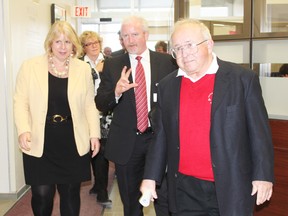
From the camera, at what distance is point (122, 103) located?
258 cm

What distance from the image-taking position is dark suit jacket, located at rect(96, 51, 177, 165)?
8.31 ft

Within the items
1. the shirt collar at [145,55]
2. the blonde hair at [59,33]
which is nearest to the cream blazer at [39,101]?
the blonde hair at [59,33]

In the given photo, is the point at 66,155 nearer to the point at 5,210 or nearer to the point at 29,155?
the point at 29,155

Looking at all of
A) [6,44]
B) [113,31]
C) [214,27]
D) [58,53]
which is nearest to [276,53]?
[214,27]

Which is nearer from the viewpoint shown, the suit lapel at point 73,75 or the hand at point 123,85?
the hand at point 123,85

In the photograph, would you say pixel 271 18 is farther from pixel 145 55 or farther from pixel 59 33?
pixel 59 33

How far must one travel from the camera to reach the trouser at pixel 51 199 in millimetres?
2623

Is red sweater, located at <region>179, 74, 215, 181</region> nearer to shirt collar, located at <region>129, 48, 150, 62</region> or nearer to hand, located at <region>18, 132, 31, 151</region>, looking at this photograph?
shirt collar, located at <region>129, 48, 150, 62</region>

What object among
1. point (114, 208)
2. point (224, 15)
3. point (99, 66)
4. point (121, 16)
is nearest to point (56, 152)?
point (114, 208)

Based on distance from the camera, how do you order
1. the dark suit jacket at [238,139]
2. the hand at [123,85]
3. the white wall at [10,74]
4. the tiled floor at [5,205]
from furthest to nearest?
the white wall at [10,74]
the tiled floor at [5,205]
the hand at [123,85]
the dark suit jacket at [238,139]

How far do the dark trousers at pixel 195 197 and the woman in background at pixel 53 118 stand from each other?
932 mm

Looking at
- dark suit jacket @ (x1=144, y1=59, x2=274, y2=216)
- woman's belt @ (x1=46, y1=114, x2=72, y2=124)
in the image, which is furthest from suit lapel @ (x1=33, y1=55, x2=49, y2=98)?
dark suit jacket @ (x1=144, y1=59, x2=274, y2=216)

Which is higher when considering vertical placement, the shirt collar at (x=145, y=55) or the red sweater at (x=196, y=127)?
the shirt collar at (x=145, y=55)

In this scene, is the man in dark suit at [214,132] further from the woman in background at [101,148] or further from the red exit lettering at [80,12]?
the red exit lettering at [80,12]
